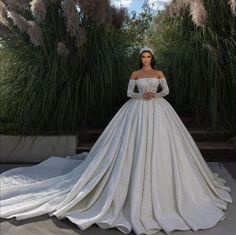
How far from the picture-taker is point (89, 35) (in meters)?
5.55

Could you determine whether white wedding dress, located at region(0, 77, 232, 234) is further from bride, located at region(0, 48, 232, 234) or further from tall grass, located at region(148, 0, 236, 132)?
tall grass, located at region(148, 0, 236, 132)

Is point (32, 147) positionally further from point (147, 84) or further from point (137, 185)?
point (137, 185)

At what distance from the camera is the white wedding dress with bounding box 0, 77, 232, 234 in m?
3.25

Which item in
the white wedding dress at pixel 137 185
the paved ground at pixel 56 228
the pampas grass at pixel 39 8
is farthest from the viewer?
the pampas grass at pixel 39 8

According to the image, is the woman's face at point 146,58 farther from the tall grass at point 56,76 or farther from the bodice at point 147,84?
the tall grass at point 56,76

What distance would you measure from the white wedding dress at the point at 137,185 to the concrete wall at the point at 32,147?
4.41 ft

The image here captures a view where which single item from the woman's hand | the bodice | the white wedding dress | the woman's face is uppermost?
the woman's face

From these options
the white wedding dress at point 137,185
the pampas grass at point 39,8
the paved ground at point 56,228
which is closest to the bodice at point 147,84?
the white wedding dress at point 137,185

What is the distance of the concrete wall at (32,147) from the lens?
211 inches

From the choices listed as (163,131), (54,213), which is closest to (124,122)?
(163,131)

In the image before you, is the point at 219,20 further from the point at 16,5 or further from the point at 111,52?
the point at 16,5

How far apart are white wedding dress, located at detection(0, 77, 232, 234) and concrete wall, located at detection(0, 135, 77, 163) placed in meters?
1.35

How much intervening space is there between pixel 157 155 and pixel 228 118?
2.21 m

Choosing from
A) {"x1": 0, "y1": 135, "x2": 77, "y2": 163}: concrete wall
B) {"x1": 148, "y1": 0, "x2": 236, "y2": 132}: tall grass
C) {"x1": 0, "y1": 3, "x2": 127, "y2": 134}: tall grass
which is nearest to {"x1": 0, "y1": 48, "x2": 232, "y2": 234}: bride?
{"x1": 0, "y1": 135, "x2": 77, "y2": 163}: concrete wall
